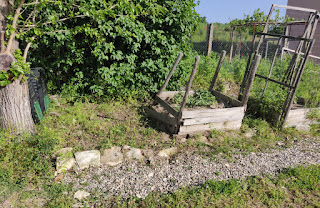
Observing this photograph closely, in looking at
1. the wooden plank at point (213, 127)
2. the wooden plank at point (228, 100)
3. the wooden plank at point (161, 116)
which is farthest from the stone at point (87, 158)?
the wooden plank at point (228, 100)

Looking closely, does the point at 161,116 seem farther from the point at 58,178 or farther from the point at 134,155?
the point at 58,178

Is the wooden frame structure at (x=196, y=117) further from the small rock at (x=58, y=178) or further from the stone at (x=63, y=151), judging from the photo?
the small rock at (x=58, y=178)

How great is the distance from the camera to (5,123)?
12.8 feet

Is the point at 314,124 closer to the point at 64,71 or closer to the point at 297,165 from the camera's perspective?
the point at 297,165

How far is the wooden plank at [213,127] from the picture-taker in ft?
16.0

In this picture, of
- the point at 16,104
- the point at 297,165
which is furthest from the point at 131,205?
the point at 297,165

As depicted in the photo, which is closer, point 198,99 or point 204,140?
point 204,140

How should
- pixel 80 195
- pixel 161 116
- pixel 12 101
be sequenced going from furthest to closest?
1. pixel 161 116
2. pixel 12 101
3. pixel 80 195

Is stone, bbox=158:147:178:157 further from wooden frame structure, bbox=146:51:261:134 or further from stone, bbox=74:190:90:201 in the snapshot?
stone, bbox=74:190:90:201

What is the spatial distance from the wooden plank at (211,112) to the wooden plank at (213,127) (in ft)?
0.77

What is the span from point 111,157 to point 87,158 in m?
0.39

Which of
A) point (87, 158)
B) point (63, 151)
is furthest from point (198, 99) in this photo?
point (63, 151)

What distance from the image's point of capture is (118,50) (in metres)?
5.57

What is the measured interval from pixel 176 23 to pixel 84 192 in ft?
13.7
